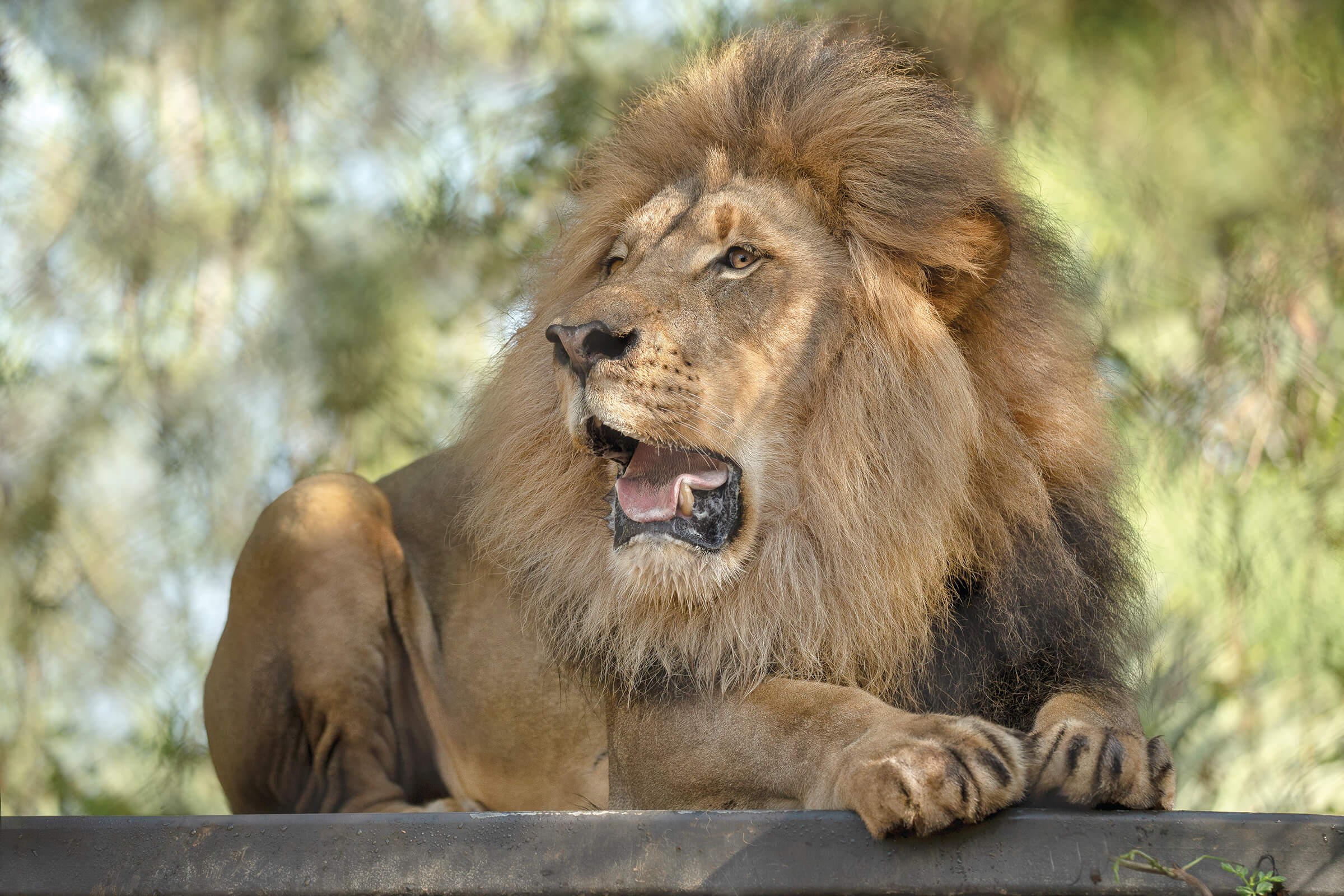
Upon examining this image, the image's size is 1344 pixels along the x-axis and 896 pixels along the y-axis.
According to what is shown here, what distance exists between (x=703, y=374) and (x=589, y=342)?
0.17 m

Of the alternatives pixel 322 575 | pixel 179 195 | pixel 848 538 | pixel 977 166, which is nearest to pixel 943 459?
pixel 848 538

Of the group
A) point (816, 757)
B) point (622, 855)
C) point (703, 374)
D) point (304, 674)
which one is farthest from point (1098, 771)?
point (304, 674)

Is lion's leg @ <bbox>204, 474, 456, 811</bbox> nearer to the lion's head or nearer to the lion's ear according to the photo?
the lion's head

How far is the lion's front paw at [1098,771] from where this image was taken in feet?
4.75

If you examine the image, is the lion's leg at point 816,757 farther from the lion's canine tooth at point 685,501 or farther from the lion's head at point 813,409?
the lion's canine tooth at point 685,501

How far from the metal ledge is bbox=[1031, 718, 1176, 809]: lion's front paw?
119 mm

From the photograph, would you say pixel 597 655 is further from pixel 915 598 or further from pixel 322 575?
pixel 322 575

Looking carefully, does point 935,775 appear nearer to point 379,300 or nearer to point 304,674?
point 304,674

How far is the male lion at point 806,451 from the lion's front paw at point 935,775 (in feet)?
0.25

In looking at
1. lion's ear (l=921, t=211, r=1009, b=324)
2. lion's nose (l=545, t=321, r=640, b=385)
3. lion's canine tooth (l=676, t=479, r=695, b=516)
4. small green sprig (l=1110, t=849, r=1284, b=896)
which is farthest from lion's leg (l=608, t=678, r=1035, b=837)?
lion's ear (l=921, t=211, r=1009, b=324)

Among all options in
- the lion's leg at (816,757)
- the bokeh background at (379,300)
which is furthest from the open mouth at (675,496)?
the bokeh background at (379,300)

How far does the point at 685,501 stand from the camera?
1896 mm

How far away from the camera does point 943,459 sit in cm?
187

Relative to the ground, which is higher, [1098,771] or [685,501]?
[685,501]
